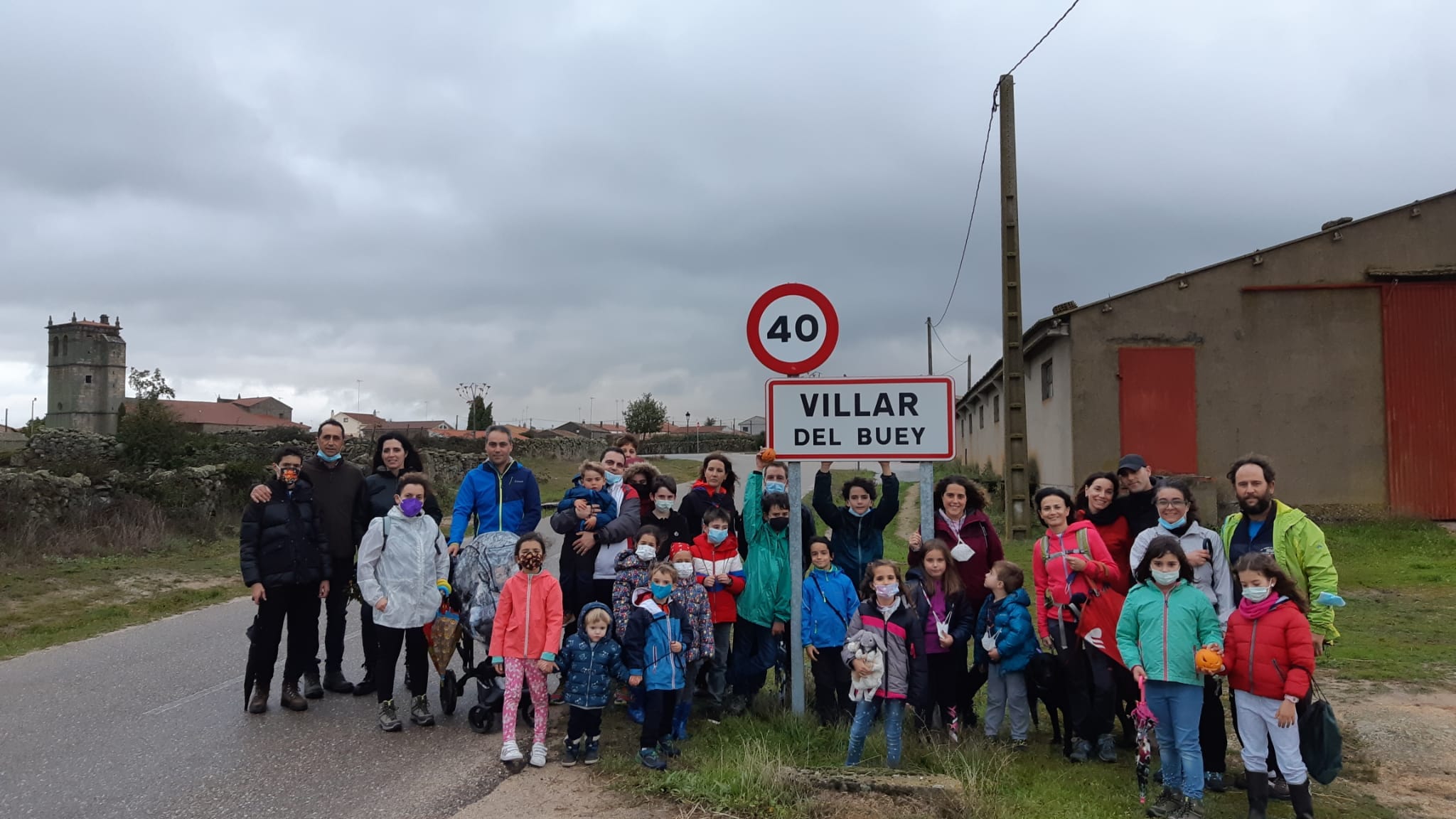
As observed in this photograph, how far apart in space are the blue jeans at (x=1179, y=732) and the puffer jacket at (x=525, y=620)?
3115 millimetres

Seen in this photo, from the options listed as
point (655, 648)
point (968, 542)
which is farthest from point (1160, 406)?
point (655, 648)

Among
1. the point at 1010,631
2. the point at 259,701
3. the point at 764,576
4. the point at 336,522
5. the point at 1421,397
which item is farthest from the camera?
the point at 1421,397

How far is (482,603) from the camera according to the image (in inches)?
236

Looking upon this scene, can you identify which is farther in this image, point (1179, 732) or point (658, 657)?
point (658, 657)

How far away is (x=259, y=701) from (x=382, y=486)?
1613 millimetres

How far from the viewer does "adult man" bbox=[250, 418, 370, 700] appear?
6.75 meters

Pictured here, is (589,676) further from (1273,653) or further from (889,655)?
(1273,653)

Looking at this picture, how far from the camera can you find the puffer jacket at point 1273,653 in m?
4.17

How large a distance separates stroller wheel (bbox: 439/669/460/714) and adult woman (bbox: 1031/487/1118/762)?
3726mm

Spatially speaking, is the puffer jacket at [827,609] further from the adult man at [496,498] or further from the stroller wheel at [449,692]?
the stroller wheel at [449,692]

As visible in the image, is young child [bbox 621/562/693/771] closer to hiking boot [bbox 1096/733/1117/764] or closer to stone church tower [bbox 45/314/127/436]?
hiking boot [bbox 1096/733/1117/764]

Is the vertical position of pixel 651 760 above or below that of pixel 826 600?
below

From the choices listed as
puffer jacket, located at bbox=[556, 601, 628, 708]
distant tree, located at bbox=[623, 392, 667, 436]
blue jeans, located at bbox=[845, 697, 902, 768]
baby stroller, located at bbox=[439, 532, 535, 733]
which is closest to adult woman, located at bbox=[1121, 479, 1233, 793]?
blue jeans, located at bbox=[845, 697, 902, 768]

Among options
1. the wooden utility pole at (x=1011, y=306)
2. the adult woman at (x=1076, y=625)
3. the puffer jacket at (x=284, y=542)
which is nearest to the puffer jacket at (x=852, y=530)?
the adult woman at (x=1076, y=625)
